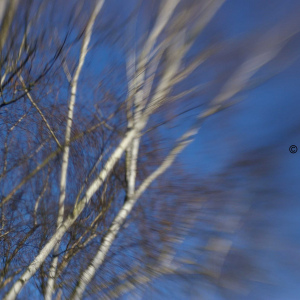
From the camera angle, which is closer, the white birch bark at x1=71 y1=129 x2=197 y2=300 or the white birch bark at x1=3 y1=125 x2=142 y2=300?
the white birch bark at x1=3 y1=125 x2=142 y2=300

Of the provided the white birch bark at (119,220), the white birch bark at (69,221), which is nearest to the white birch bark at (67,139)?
the white birch bark at (69,221)

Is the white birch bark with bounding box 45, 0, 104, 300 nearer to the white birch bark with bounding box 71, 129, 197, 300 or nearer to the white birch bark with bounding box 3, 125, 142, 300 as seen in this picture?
the white birch bark with bounding box 3, 125, 142, 300

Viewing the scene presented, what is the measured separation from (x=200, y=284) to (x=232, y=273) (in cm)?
25

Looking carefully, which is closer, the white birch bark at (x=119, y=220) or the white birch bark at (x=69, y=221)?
the white birch bark at (x=69, y=221)

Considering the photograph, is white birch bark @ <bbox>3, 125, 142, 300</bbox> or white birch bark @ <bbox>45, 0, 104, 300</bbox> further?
white birch bark @ <bbox>45, 0, 104, 300</bbox>

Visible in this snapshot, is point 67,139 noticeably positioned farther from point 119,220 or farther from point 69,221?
point 119,220

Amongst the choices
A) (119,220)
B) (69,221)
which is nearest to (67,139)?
(69,221)

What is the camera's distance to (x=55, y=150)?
221cm

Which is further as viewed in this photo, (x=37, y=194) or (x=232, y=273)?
(x=232, y=273)

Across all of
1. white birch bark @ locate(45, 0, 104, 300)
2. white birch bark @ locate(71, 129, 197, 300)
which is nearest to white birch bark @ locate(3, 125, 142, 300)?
white birch bark @ locate(45, 0, 104, 300)

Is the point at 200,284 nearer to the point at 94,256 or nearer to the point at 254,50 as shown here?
the point at 94,256

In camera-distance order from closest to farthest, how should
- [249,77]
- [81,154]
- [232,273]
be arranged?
[81,154], [232,273], [249,77]

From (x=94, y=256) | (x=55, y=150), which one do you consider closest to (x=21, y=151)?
(x=55, y=150)

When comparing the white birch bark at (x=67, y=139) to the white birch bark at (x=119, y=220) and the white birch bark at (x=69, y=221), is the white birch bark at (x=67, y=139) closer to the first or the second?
the white birch bark at (x=69, y=221)
